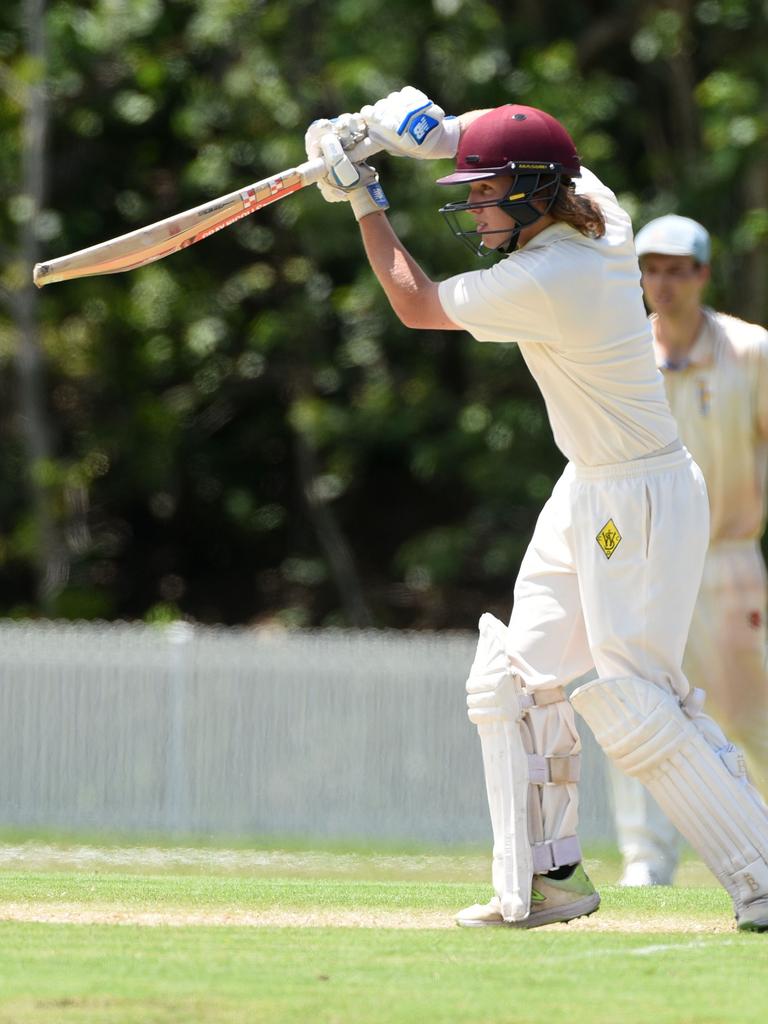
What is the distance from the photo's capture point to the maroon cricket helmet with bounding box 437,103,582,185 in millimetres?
4781

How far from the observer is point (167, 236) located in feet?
17.3

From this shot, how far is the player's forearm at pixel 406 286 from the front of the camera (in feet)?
15.7

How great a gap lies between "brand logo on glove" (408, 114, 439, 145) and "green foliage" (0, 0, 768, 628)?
7.59m

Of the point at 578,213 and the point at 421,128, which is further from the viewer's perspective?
the point at 421,128

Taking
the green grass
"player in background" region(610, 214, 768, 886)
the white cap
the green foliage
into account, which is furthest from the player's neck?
the green foliage

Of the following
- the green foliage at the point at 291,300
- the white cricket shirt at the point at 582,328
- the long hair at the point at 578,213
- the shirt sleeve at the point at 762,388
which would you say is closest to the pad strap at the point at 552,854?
the white cricket shirt at the point at 582,328

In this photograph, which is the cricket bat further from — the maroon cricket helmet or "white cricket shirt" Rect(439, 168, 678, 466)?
"white cricket shirt" Rect(439, 168, 678, 466)

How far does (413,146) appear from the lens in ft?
16.5

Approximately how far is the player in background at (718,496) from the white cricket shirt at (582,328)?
1.71 metres

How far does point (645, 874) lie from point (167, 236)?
281 centimetres

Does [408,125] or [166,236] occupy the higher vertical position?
[408,125]

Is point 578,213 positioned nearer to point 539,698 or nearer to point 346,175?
point 346,175

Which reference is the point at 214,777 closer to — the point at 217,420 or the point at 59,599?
the point at 59,599

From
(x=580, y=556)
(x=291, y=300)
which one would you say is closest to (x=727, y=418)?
(x=580, y=556)
